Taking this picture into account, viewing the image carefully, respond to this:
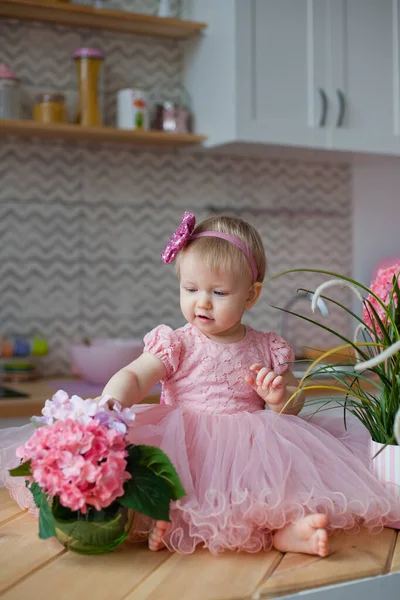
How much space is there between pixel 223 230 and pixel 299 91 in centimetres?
166

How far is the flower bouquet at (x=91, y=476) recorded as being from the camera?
107 cm

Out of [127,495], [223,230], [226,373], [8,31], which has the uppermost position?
[8,31]

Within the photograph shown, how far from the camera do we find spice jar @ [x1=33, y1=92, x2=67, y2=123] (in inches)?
110

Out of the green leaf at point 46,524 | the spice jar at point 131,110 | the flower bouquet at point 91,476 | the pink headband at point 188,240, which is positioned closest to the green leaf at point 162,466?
the flower bouquet at point 91,476

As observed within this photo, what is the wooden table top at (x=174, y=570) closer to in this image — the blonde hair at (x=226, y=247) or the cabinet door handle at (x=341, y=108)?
the blonde hair at (x=226, y=247)

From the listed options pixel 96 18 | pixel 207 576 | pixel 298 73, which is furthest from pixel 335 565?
pixel 96 18

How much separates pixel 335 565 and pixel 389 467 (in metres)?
0.22

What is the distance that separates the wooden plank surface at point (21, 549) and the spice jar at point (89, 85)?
1.81 meters

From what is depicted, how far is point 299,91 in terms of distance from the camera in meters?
2.94

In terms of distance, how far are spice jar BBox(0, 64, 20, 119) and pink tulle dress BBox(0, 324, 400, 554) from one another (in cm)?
154

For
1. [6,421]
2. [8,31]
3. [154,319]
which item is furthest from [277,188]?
[6,421]

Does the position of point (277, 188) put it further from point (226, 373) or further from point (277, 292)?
point (226, 373)

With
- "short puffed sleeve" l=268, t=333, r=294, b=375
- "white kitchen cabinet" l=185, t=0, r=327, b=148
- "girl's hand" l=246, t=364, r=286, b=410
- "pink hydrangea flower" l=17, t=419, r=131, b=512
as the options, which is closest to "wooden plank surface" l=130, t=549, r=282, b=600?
"pink hydrangea flower" l=17, t=419, r=131, b=512

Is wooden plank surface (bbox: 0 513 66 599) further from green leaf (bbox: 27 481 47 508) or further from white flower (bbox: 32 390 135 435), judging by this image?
white flower (bbox: 32 390 135 435)
